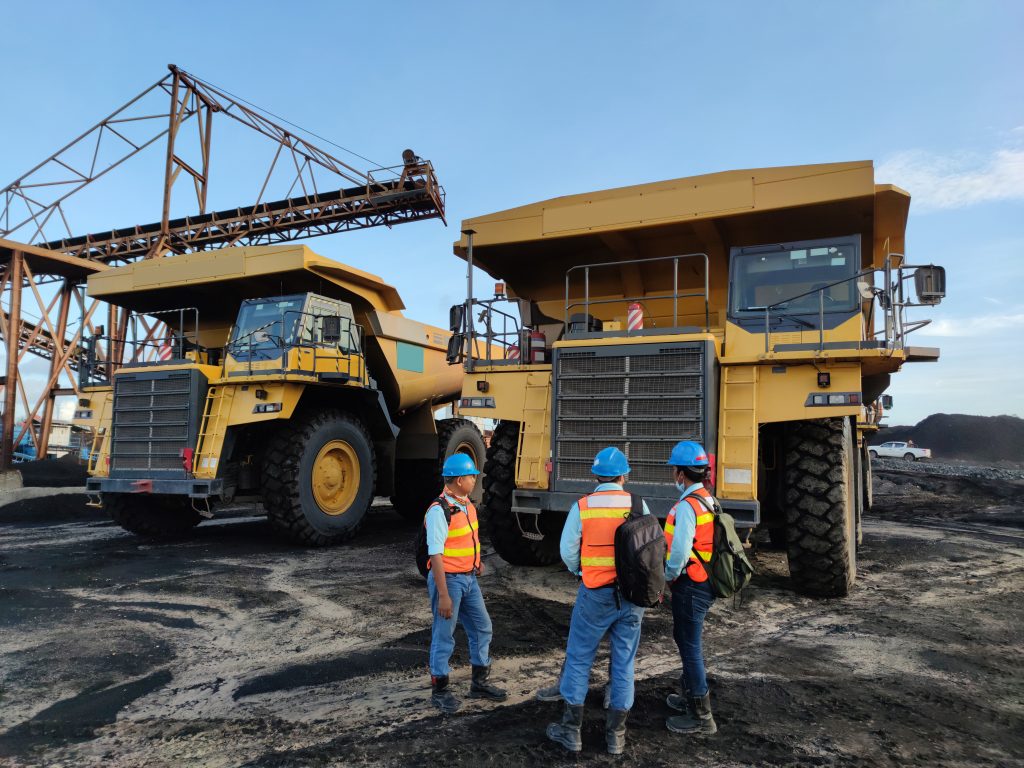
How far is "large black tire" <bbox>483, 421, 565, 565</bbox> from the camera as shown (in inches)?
289

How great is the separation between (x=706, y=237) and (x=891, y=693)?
15.8 ft

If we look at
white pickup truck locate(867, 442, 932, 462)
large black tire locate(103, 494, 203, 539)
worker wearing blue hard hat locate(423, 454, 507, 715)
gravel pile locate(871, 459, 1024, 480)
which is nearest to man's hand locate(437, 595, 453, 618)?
worker wearing blue hard hat locate(423, 454, 507, 715)

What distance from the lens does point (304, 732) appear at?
370cm

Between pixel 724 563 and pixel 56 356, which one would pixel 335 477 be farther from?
pixel 56 356

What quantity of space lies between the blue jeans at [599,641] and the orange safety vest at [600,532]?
0.08 m

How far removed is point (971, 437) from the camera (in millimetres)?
42594

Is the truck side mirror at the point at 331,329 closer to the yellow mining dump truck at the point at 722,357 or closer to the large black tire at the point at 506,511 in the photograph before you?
the yellow mining dump truck at the point at 722,357

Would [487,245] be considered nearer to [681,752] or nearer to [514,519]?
[514,519]

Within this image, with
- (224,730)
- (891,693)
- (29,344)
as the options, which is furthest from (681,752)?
(29,344)

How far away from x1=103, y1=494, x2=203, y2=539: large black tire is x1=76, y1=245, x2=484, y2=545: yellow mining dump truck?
0.06 ft

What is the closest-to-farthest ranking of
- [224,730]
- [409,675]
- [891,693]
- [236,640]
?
[224,730] < [891,693] < [409,675] < [236,640]

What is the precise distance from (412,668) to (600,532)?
1.89 m

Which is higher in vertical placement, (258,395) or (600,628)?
(258,395)

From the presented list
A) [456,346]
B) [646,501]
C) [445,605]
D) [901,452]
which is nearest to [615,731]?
[445,605]
